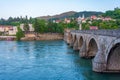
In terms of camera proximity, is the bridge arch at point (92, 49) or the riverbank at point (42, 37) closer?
the bridge arch at point (92, 49)

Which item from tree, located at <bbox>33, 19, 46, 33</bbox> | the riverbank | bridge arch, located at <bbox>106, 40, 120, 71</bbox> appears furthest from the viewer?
tree, located at <bbox>33, 19, 46, 33</bbox>

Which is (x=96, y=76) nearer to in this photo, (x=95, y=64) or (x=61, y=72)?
(x=95, y=64)

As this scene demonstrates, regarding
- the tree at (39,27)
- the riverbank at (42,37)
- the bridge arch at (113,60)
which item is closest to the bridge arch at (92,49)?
the bridge arch at (113,60)

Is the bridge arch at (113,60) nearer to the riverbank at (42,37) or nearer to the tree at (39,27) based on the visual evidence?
the riverbank at (42,37)

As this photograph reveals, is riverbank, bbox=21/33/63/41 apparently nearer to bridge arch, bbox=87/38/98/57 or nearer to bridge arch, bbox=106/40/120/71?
bridge arch, bbox=87/38/98/57

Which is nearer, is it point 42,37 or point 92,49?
point 92,49

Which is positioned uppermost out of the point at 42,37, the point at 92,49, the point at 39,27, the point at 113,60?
the point at 39,27

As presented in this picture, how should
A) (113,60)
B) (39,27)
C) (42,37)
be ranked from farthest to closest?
(39,27)
(42,37)
(113,60)

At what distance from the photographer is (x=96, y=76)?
31.5 metres

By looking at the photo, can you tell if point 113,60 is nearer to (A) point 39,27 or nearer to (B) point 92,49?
(B) point 92,49

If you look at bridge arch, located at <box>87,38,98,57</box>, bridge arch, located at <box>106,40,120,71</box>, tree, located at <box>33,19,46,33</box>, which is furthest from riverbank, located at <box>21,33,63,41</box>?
bridge arch, located at <box>106,40,120,71</box>

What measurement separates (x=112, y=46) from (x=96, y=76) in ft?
13.3

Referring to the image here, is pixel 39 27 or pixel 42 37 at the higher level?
pixel 39 27

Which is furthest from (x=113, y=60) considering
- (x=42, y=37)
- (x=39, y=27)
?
(x=39, y=27)
